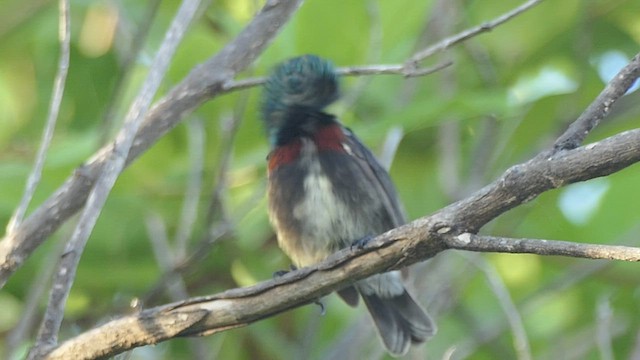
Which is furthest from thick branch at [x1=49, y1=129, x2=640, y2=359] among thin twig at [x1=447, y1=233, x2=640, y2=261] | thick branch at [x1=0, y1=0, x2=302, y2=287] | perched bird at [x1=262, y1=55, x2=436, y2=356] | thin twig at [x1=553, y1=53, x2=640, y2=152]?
perched bird at [x1=262, y1=55, x2=436, y2=356]

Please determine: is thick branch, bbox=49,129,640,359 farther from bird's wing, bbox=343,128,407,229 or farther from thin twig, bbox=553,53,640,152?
bird's wing, bbox=343,128,407,229

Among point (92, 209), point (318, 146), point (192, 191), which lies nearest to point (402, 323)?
point (318, 146)

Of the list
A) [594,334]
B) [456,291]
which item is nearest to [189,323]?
[456,291]

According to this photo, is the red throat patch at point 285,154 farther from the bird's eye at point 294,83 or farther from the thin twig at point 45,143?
the thin twig at point 45,143

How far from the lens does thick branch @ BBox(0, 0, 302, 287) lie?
9.47 feet

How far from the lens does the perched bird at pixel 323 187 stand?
4012 millimetres

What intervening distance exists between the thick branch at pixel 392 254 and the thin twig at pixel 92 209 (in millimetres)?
54

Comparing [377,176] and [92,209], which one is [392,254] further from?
[377,176]

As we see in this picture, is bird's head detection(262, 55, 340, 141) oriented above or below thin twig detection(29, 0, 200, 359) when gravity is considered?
above

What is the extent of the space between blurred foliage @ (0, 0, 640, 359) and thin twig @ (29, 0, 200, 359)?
3.51 ft

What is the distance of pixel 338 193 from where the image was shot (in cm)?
403

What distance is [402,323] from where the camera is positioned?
4.17m

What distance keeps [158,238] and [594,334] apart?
1599 mm

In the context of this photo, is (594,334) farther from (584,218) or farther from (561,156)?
(561,156)
